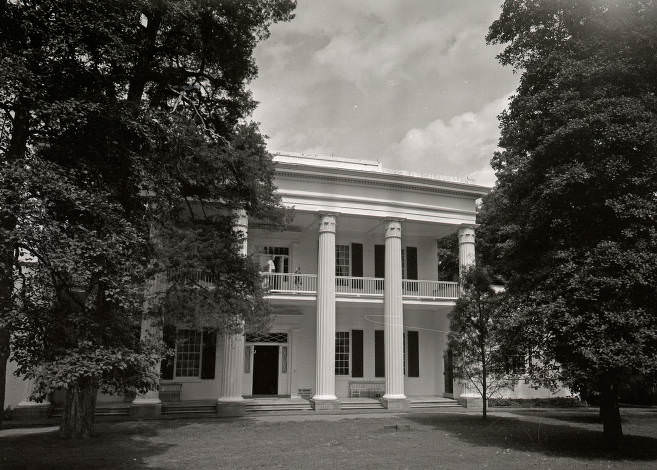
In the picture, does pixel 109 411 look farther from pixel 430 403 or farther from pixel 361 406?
pixel 430 403

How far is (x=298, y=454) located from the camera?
35.1 feet

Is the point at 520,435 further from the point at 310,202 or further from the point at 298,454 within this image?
the point at 310,202

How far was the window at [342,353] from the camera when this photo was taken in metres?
22.9

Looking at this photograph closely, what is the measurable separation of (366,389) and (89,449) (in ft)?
43.6

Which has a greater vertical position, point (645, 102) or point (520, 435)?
point (645, 102)

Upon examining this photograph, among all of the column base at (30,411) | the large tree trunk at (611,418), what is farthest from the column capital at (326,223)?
the large tree trunk at (611,418)

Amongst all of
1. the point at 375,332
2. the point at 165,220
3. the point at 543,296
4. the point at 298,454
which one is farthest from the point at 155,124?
the point at 375,332

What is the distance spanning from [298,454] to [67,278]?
19.0 ft

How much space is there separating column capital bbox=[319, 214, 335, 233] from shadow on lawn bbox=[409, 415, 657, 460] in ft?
24.2

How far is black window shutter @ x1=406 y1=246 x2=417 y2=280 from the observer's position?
2453 centimetres

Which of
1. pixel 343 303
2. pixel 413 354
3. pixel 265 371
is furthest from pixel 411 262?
pixel 265 371

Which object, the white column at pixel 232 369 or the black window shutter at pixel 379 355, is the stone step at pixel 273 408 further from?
the black window shutter at pixel 379 355

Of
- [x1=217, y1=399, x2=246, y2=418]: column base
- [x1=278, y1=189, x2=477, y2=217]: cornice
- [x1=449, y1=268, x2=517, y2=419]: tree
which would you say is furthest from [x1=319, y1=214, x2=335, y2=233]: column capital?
[x1=217, y1=399, x2=246, y2=418]: column base

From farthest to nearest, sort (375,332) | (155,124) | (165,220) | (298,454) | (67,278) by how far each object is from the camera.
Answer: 1. (375,332)
2. (165,220)
3. (298,454)
4. (155,124)
5. (67,278)
